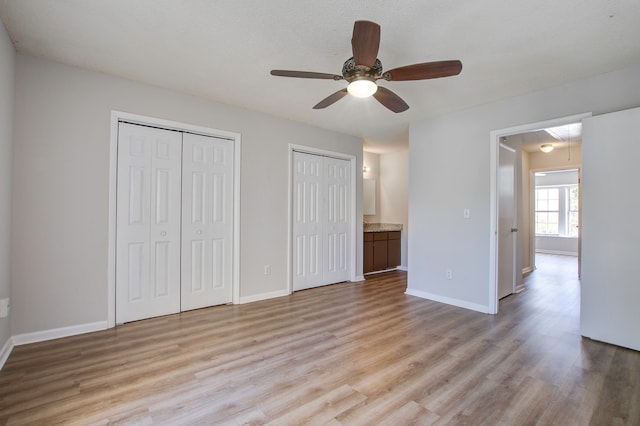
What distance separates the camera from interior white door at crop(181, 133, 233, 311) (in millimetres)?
3504

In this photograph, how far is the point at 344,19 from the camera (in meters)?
2.07

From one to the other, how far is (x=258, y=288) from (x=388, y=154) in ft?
14.0

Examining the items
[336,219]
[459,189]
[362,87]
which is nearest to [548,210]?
[459,189]

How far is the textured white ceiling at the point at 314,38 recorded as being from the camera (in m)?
1.97

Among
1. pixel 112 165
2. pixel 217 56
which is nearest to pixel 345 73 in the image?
pixel 217 56

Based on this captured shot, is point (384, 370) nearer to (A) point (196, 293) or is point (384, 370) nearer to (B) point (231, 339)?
(B) point (231, 339)

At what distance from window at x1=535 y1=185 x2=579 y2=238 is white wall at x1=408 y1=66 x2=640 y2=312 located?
22.7 ft

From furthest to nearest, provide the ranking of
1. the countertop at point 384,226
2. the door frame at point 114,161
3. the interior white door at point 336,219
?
A: 1. the countertop at point 384,226
2. the interior white door at point 336,219
3. the door frame at point 114,161

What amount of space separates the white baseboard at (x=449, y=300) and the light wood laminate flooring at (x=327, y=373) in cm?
20

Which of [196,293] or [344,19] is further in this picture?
[196,293]

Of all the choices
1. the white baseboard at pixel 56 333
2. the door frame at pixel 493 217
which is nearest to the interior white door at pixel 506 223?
the door frame at pixel 493 217

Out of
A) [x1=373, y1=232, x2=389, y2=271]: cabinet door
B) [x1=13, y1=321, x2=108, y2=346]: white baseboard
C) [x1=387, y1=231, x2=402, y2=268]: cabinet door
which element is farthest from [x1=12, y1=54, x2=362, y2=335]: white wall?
[x1=387, y1=231, x2=402, y2=268]: cabinet door

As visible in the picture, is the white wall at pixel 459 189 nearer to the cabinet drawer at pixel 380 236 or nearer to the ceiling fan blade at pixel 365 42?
the cabinet drawer at pixel 380 236

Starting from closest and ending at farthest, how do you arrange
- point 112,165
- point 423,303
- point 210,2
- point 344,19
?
point 210,2
point 344,19
point 112,165
point 423,303
